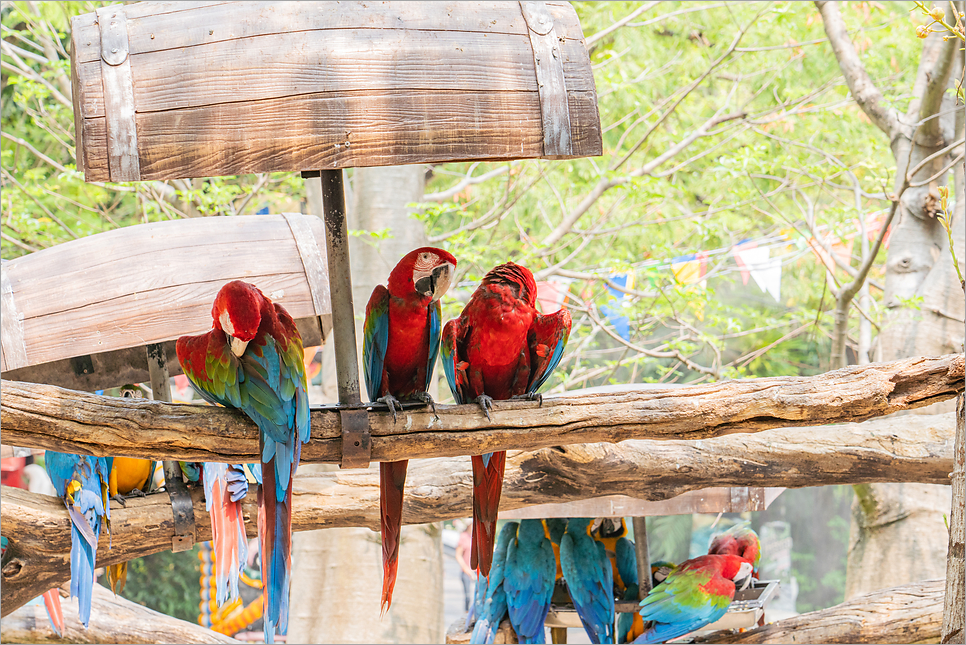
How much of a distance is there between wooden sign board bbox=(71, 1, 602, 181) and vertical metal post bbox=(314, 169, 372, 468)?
234mm

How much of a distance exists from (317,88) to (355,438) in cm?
74

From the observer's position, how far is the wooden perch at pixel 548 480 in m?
2.15

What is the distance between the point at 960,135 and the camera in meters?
3.57

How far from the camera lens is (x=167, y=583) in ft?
22.8

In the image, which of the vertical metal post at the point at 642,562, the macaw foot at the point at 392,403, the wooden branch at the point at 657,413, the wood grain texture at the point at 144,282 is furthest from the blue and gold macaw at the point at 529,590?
the wood grain texture at the point at 144,282

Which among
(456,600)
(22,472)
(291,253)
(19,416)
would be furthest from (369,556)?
(456,600)

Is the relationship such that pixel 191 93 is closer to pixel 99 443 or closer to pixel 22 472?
pixel 99 443

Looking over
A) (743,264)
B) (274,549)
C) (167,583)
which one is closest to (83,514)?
(274,549)

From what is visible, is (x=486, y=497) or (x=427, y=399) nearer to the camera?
(x=427, y=399)

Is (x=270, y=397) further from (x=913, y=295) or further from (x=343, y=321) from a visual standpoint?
(x=913, y=295)

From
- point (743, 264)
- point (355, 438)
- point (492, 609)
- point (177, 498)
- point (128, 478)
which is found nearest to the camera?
point (355, 438)

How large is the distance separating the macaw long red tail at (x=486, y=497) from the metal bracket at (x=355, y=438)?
1.10ft

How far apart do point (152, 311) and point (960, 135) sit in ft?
11.9

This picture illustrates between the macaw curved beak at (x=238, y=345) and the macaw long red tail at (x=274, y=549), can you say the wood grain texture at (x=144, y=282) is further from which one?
the macaw long red tail at (x=274, y=549)
